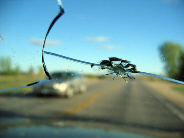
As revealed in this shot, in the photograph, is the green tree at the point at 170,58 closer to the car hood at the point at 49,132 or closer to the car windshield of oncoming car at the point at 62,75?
the car windshield of oncoming car at the point at 62,75

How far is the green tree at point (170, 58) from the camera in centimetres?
145

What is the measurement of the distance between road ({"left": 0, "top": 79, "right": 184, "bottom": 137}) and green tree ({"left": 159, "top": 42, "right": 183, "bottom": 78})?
399 millimetres

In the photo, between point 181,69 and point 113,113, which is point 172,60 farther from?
point 113,113

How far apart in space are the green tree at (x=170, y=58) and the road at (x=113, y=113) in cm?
40

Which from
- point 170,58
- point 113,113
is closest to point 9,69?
point 170,58

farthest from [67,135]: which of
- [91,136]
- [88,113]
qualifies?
[88,113]

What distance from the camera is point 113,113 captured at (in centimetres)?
1054

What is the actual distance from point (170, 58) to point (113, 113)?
9315 mm

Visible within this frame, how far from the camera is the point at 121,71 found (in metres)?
1.35

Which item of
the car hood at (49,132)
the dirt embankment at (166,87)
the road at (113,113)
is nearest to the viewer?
the dirt embankment at (166,87)

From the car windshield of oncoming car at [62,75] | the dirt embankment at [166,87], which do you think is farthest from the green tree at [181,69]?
the car windshield of oncoming car at [62,75]

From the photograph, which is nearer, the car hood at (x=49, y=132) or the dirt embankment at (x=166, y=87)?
the dirt embankment at (x=166, y=87)

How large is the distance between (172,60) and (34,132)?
106 inches

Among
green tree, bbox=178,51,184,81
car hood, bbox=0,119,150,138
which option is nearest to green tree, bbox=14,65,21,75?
green tree, bbox=178,51,184,81
